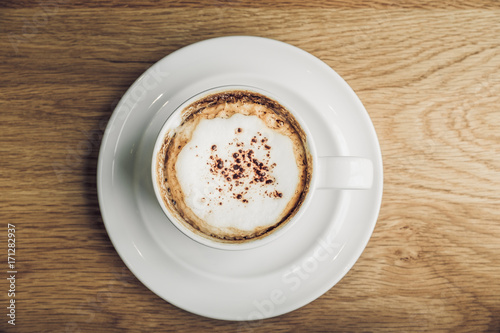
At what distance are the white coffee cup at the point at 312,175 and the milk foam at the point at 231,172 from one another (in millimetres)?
62

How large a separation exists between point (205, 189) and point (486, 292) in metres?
0.82

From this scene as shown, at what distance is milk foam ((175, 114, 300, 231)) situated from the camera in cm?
90

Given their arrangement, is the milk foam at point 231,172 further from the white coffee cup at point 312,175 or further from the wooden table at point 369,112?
the wooden table at point 369,112

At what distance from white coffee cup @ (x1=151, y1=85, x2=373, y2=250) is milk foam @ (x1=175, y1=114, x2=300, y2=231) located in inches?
Answer: 2.4

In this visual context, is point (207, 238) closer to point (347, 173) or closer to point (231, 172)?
point (231, 172)

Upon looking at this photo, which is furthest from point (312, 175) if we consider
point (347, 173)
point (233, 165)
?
point (233, 165)

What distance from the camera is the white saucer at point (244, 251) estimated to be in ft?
3.01

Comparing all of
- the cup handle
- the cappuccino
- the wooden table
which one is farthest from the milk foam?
the wooden table

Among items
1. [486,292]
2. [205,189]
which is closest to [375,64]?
[205,189]

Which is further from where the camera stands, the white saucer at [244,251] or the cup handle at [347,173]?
the white saucer at [244,251]

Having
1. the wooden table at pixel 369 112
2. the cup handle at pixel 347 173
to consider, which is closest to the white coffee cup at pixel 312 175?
the cup handle at pixel 347 173

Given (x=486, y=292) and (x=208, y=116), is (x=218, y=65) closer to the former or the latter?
(x=208, y=116)

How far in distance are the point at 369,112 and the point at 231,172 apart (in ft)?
1.38

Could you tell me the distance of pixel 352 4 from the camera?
3.44 feet
